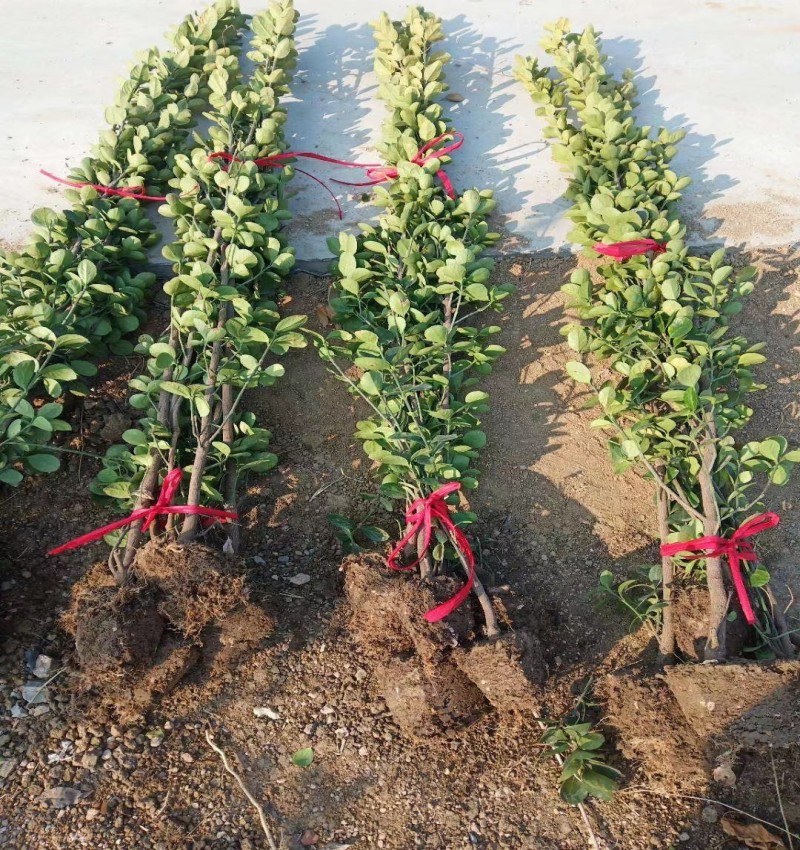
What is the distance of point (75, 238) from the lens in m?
2.74

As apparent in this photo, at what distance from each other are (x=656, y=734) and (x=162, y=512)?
4.54 ft

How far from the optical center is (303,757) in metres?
1.97

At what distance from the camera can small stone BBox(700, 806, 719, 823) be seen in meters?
1.88

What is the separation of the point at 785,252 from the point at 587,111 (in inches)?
38.1

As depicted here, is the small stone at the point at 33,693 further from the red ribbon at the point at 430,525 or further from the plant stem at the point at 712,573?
the plant stem at the point at 712,573

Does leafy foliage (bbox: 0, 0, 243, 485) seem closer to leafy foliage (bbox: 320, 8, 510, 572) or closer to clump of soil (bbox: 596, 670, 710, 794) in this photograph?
leafy foliage (bbox: 320, 8, 510, 572)

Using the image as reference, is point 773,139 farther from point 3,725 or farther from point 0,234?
point 3,725

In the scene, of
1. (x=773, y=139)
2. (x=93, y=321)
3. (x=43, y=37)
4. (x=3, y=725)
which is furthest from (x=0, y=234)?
(x=773, y=139)

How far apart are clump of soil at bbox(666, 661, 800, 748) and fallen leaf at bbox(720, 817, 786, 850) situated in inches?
7.1

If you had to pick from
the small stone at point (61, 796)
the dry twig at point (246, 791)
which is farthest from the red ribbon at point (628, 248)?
the small stone at point (61, 796)

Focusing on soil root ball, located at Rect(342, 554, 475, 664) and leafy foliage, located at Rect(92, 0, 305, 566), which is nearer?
soil root ball, located at Rect(342, 554, 475, 664)

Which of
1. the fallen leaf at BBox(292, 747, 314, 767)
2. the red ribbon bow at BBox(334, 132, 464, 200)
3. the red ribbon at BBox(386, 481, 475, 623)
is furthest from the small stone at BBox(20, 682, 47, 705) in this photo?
the red ribbon bow at BBox(334, 132, 464, 200)

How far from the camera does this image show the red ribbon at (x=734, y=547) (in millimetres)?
2045

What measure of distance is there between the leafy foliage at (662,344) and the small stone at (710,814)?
1.44ft
